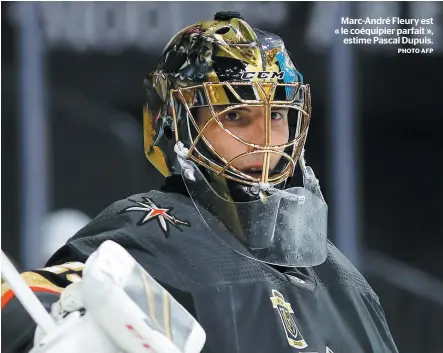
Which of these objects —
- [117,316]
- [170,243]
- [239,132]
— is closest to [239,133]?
[239,132]

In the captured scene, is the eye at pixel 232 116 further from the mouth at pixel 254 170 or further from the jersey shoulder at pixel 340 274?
the jersey shoulder at pixel 340 274

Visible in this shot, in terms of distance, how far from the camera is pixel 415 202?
6.56 feet

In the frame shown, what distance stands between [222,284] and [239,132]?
27 cm

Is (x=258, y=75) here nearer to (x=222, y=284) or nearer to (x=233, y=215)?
(x=233, y=215)

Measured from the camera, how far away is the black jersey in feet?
4.82

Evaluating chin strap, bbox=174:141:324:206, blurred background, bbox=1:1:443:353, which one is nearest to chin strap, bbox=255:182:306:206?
chin strap, bbox=174:141:324:206

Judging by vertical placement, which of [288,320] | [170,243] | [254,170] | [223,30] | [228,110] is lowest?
[288,320]

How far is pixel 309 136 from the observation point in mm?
1919

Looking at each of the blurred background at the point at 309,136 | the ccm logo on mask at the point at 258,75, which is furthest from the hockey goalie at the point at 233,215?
the blurred background at the point at 309,136

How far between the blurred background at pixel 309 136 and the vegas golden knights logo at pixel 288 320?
377 millimetres

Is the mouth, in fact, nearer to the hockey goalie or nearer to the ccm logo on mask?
the hockey goalie

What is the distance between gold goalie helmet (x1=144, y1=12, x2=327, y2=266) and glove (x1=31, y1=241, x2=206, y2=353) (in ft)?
1.35

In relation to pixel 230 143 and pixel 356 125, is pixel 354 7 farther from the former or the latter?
pixel 230 143

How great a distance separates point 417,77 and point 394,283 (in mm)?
469
